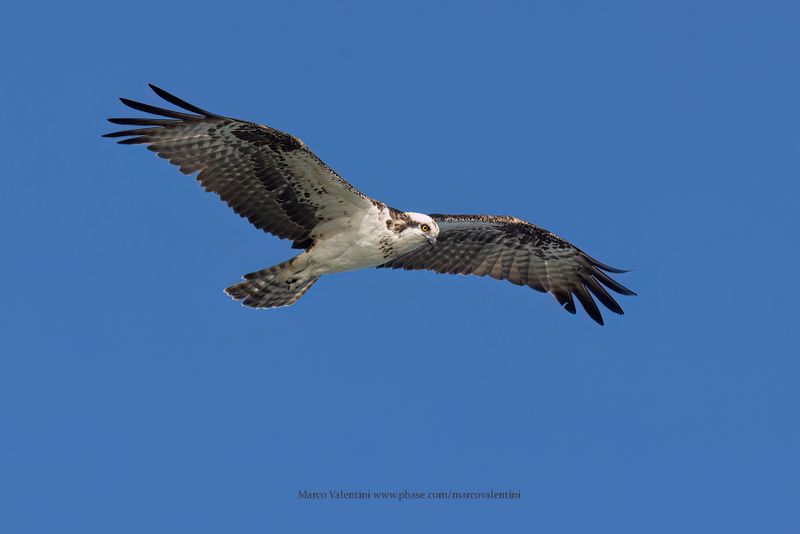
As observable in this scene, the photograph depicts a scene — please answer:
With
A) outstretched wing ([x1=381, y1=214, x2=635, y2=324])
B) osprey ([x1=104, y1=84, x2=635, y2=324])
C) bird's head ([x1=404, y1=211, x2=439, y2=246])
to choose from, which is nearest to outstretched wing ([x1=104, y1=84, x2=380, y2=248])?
osprey ([x1=104, y1=84, x2=635, y2=324])

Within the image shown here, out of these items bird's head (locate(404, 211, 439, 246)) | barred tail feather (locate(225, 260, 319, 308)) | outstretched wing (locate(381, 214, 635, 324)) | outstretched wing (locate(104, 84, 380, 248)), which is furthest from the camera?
outstretched wing (locate(381, 214, 635, 324))

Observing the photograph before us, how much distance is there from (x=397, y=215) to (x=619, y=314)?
406 centimetres

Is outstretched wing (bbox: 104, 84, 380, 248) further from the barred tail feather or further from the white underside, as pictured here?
the barred tail feather

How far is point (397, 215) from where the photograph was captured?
46.9ft

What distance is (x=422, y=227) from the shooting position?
14.3 m

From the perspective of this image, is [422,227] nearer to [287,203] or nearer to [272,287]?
[287,203]

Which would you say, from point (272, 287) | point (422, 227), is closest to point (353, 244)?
point (422, 227)

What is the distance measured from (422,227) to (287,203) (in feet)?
5.78

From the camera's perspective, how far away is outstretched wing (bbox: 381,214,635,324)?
16.4m

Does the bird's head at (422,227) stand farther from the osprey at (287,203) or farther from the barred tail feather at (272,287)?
the barred tail feather at (272,287)

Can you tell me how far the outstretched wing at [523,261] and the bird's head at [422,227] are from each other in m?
1.77

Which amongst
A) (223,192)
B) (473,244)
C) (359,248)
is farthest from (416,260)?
(223,192)

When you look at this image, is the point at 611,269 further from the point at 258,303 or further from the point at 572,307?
the point at 258,303

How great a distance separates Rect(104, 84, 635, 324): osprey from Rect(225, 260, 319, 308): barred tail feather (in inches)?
0.5
